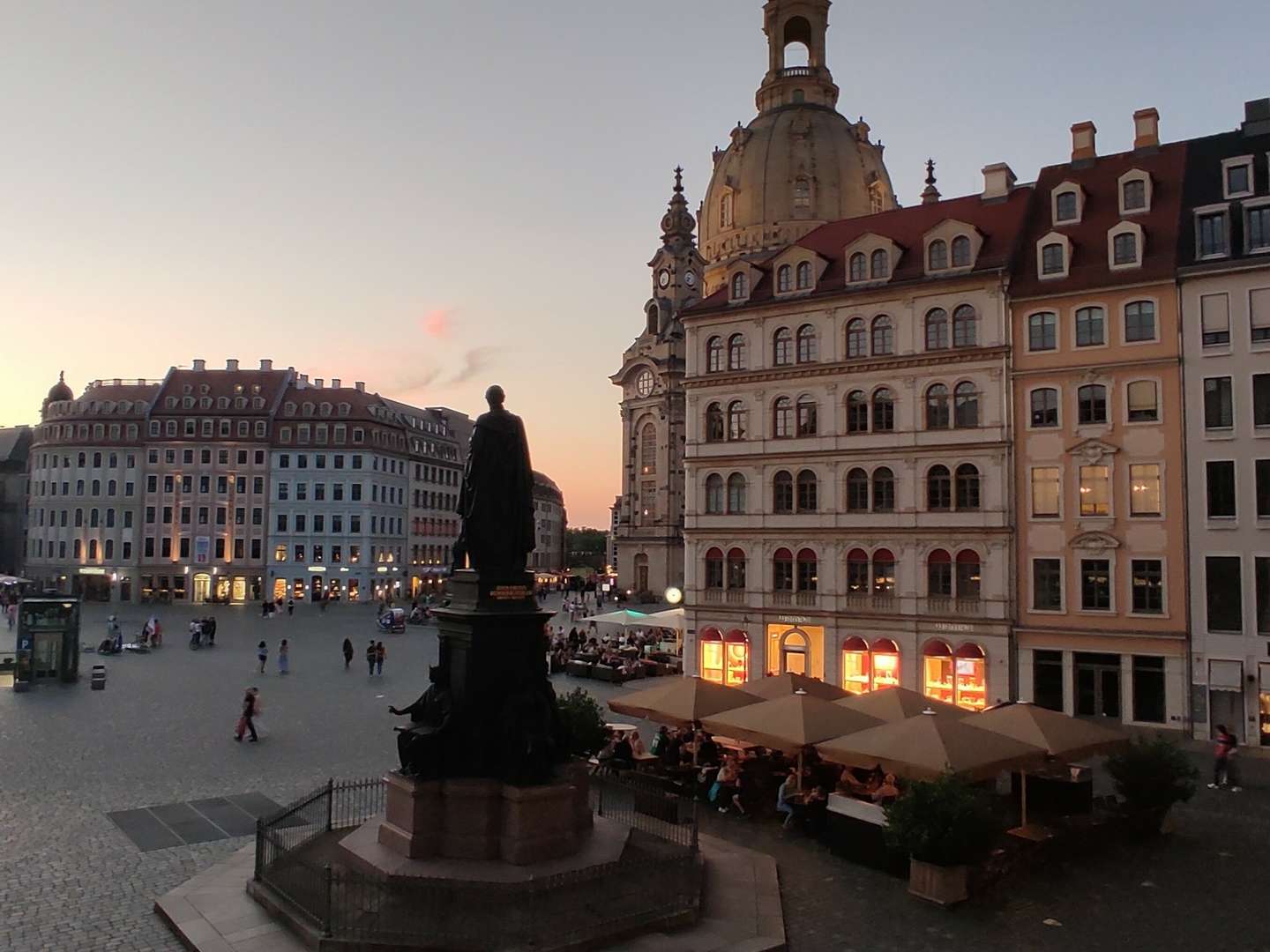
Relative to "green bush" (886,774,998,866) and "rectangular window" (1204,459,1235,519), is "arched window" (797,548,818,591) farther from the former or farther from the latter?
"green bush" (886,774,998,866)

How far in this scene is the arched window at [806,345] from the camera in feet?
129

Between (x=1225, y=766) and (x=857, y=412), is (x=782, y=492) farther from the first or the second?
(x=1225, y=766)

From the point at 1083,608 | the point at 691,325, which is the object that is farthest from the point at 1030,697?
the point at 691,325

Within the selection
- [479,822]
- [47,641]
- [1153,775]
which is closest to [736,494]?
[1153,775]

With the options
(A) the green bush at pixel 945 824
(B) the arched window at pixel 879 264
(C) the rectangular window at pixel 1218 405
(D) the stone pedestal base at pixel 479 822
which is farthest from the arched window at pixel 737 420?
(D) the stone pedestal base at pixel 479 822

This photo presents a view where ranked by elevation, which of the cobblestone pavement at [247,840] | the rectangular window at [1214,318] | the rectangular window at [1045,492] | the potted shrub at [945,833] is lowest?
the cobblestone pavement at [247,840]

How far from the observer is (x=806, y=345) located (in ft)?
130

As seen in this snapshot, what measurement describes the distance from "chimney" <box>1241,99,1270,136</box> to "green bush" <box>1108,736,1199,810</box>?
26.8 metres

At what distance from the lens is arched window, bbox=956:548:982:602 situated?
116 feet

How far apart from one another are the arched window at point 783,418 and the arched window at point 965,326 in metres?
6.90

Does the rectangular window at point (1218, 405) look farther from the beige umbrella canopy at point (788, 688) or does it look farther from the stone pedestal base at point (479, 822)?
the stone pedestal base at point (479, 822)

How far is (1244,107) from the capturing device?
35.1 m

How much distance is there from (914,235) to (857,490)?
10.9 meters

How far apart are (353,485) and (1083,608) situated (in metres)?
79.8
